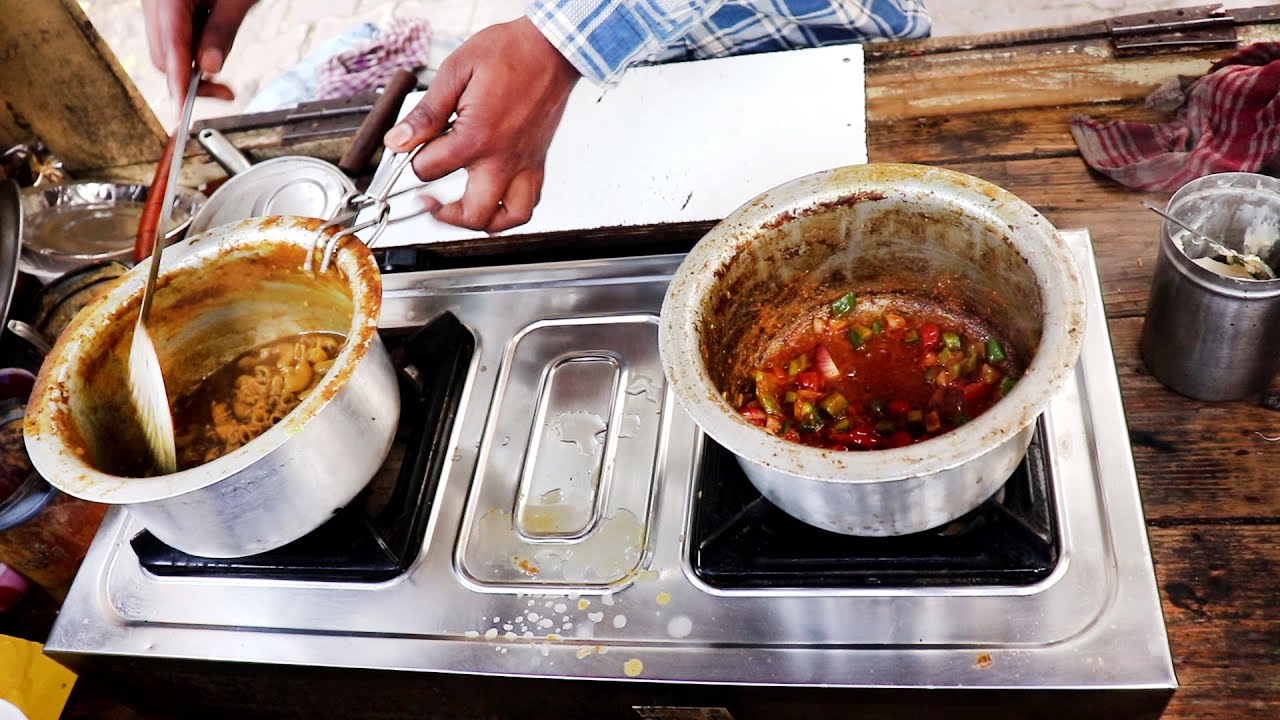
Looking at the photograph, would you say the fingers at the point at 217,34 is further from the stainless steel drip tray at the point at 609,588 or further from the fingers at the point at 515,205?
the stainless steel drip tray at the point at 609,588

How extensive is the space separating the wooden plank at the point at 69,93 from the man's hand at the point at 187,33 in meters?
0.87

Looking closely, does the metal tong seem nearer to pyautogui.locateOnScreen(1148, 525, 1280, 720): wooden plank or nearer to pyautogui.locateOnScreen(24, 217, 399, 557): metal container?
pyautogui.locateOnScreen(24, 217, 399, 557): metal container

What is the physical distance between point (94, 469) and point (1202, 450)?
1.72 m

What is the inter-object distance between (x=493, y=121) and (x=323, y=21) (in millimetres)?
3535

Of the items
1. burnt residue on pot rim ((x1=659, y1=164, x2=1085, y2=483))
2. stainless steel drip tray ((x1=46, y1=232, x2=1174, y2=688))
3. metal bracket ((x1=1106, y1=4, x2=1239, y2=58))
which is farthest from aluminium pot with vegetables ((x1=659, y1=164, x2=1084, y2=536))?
metal bracket ((x1=1106, y1=4, x2=1239, y2=58))

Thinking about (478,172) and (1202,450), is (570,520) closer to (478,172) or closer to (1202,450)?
(478,172)

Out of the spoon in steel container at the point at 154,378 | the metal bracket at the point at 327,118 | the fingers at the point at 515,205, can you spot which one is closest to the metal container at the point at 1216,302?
the fingers at the point at 515,205

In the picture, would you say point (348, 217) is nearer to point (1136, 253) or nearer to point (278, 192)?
point (278, 192)

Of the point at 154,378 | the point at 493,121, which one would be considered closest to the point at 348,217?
the point at 493,121

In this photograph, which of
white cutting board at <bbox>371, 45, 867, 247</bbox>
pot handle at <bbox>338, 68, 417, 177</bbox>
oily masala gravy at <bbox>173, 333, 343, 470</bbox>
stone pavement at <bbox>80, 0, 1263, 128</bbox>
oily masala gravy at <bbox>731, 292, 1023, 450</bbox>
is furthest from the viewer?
stone pavement at <bbox>80, 0, 1263, 128</bbox>

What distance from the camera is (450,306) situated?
1.86 meters

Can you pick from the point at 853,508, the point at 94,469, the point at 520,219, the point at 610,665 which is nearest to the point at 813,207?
the point at 853,508

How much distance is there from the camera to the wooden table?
1.31m

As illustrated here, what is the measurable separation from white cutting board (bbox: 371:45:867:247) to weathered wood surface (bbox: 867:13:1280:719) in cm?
16
